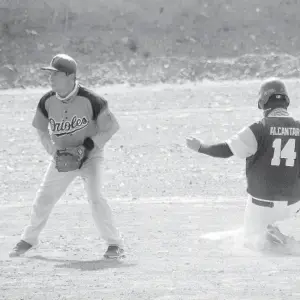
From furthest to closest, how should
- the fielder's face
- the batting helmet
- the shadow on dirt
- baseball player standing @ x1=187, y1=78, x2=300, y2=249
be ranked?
1. the batting helmet
2. baseball player standing @ x1=187, y1=78, x2=300, y2=249
3. the fielder's face
4. the shadow on dirt

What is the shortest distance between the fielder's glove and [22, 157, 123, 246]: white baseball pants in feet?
0.28

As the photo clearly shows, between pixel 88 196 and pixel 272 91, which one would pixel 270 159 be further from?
pixel 88 196

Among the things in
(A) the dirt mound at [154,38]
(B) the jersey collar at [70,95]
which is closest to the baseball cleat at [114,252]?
(B) the jersey collar at [70,95]

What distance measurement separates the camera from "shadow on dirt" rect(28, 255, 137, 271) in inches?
255

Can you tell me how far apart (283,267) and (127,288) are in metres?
1.25

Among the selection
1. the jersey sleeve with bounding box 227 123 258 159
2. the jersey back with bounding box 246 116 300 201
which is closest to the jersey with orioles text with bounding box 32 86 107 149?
the jersey sleeve with bounding box 227 123 258 159

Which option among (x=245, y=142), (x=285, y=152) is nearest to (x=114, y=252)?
(x=245, y=142)

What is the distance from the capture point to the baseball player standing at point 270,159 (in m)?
6.73

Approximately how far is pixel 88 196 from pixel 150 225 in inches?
66.6

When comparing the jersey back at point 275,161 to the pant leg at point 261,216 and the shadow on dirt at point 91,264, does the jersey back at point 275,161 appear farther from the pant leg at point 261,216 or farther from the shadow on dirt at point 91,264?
the shadow on dirt at point 91,264

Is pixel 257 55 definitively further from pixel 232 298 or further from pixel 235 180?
pixel 232 298

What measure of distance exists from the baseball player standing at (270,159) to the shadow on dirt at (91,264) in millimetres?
1114

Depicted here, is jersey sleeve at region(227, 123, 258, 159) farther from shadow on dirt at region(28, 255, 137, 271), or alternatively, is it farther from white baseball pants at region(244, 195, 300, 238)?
shadow on dirt at region(28, 255, 137, 271)

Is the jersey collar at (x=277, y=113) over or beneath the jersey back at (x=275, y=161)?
over
